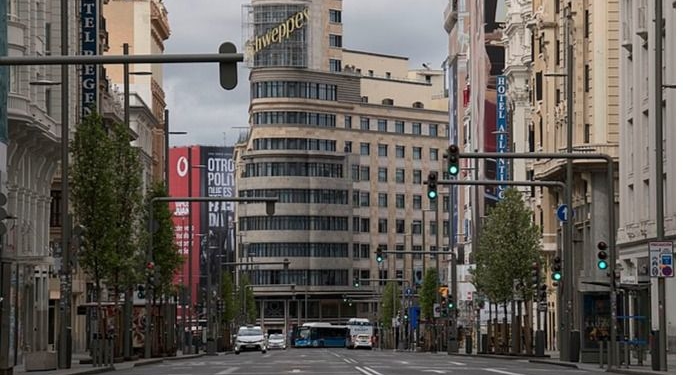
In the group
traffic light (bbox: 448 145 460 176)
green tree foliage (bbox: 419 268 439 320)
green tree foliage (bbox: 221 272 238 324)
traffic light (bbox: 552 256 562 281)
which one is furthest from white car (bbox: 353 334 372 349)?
traffic light (bbox: 448 145 460 176)

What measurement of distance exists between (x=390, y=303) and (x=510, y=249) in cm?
10982

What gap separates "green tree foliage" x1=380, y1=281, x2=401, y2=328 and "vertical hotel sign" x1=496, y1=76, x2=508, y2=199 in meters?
67.2

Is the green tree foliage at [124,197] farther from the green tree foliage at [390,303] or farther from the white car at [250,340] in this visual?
the green tree foliage at [390,303]

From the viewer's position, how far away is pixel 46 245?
77625 mm

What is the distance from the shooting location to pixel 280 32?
195750mm

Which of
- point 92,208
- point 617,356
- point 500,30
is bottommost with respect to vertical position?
point 617,356

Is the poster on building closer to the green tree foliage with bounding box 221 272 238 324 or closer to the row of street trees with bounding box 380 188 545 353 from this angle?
the green tree foliage with bounding box 221 272 238 324

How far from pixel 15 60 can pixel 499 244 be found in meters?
50.2

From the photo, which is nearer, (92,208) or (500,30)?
(92,208)

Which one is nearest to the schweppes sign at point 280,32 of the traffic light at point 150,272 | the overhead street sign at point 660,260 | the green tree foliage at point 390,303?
the green tree foliage at point 390,303

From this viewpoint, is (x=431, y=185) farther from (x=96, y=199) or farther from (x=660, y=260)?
(x=96, y=199)

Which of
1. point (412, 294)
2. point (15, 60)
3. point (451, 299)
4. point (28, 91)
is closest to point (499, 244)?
point (451, 299)

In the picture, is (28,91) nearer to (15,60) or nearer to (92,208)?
(92,208)

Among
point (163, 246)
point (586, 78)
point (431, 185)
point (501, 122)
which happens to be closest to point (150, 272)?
point (163, 246)
